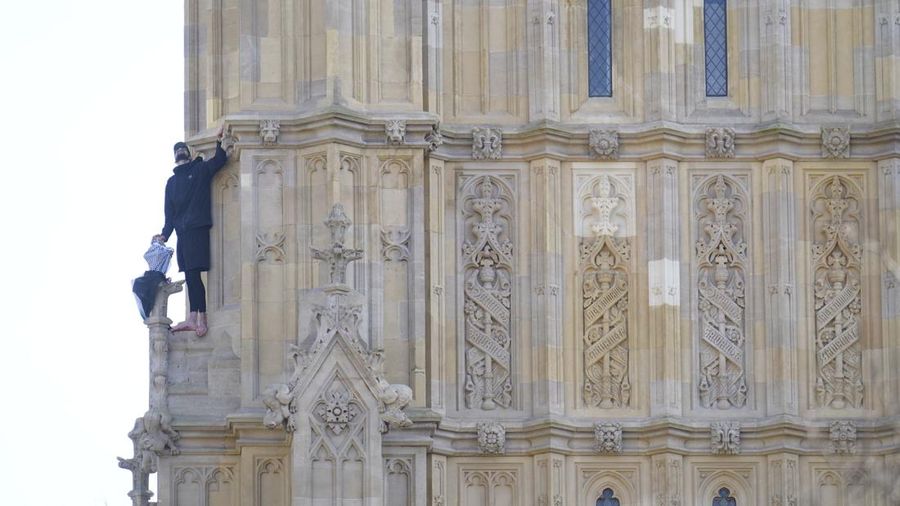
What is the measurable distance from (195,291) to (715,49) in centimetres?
565

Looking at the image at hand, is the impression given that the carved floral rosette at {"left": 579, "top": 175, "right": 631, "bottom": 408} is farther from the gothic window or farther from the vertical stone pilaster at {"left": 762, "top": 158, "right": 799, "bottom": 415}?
the vertical stone pilaster at {"left": 762, "top": 158, "right": 799, "bottom": 415}

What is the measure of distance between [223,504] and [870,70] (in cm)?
765

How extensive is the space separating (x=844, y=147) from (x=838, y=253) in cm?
104

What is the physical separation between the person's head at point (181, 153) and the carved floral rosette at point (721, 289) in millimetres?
5011

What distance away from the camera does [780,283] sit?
1799 inches

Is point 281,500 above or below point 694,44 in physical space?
below

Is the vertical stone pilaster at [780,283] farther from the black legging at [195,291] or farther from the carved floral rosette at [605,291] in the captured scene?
the black legging at [195,291]

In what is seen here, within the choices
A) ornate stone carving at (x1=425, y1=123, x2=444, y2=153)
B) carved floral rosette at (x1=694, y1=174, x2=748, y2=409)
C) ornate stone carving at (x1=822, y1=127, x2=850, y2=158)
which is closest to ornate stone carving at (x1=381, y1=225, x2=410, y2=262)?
ornate stone carving at (x1=425, y1=123, x2=444, y2=153)

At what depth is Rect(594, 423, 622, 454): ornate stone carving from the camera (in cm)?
4531

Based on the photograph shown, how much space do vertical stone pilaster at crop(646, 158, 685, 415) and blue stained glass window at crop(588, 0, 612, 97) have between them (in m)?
0.92

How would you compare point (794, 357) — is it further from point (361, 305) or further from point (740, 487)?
point (361, 305)

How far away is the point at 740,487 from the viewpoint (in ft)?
149

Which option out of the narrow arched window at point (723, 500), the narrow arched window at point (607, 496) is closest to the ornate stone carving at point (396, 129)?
the narrow arched window at point (607, 496)

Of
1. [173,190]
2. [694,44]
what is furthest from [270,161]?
[694,44]
